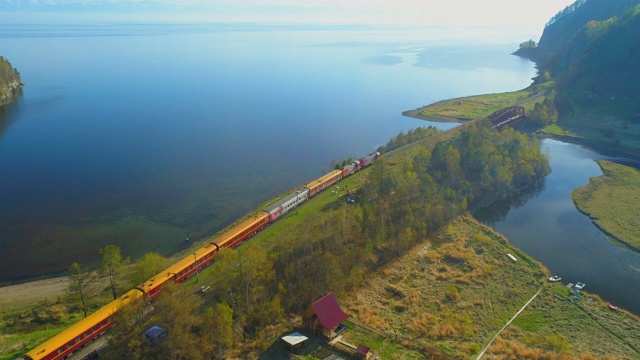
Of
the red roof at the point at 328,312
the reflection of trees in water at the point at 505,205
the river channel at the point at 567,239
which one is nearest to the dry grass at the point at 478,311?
the red roof at the point at 328,312

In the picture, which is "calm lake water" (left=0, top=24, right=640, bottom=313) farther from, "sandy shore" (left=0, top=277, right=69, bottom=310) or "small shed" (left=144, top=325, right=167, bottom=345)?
"small shed" (left=144, top=325, right=167, bottom=345)

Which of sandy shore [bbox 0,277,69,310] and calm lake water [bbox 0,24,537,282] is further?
calm lake water [bbox 0,24,537,282]

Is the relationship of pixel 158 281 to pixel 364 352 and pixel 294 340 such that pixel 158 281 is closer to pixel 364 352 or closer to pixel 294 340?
pixel 294 340

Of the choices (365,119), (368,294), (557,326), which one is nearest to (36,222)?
(368,294)

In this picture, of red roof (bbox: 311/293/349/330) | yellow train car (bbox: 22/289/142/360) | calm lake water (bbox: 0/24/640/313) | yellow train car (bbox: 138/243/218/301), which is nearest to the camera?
yellow train car (bbox: 22/289/142/360)

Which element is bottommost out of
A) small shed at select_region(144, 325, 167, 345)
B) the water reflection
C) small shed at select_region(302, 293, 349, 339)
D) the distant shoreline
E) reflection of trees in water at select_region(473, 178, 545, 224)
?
reflection of trees in water at select_region(473, 178, 545, 224)

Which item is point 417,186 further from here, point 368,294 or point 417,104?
point 417,104

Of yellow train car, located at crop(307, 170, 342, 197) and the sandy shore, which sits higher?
yellow train car, located at crop(307, 170, 342, 197)

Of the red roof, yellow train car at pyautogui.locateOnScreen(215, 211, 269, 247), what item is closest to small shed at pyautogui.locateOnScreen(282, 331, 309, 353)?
the red roof

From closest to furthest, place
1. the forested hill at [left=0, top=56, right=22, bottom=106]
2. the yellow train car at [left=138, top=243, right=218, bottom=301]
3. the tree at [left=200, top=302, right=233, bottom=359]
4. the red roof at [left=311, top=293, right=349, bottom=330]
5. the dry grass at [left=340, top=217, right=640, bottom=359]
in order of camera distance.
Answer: the tree at [left=200, top=302, right=233, bottom=359] < the red roof at [left=311, top=293, right=349, bottom=330] < the dry grass at [left=340, top=217, right=640, bottom=359] < the yellow train car at [left=138, top=243, right=218, bottom=301] < the forested hill at [left=0, top=56, right=22, bottom=106]
